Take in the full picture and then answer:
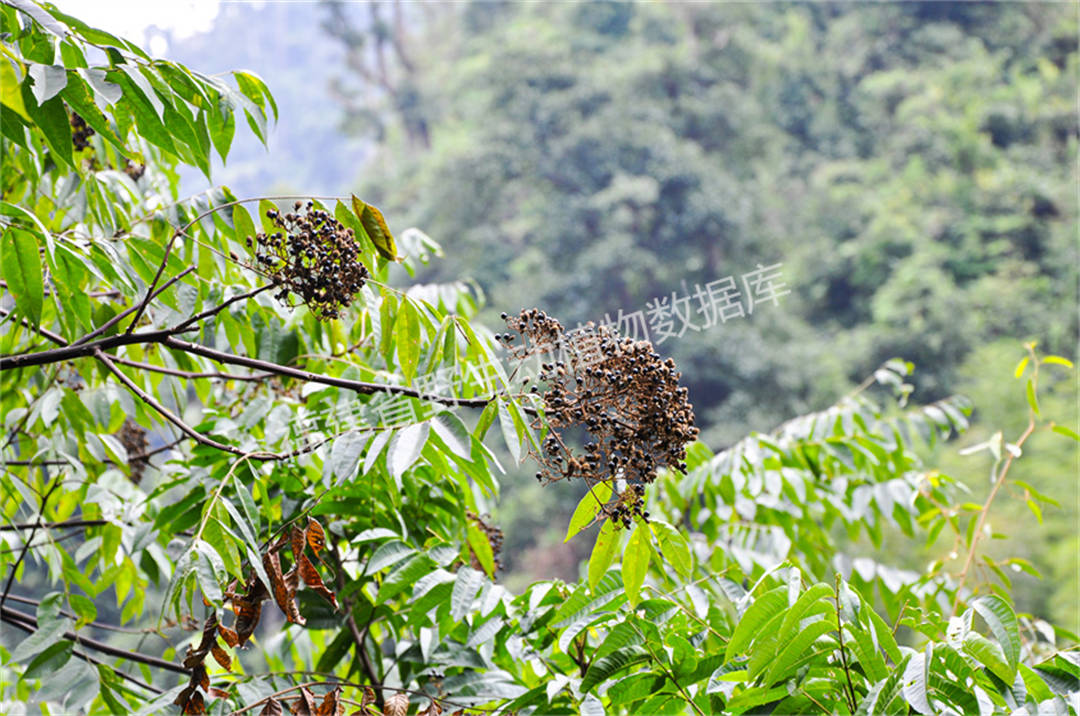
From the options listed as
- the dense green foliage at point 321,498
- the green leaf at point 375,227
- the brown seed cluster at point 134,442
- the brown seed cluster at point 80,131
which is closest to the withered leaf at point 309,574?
the dense green foliage at point 321,498

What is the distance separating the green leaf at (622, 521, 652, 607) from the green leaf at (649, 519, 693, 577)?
0.08ft

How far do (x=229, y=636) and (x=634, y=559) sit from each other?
1.31ft

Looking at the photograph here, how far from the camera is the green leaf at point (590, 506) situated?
78 cm

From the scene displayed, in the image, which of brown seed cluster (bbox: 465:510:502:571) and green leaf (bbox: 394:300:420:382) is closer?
green leaf (bbox: 394:300:420:382)

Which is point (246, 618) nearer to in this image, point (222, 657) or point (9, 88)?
point (222, 657)

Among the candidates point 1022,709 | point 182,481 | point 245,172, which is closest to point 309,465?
point 182,481

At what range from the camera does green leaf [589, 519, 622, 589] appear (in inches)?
32.4

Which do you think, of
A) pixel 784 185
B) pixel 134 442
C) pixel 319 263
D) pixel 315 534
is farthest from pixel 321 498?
pixel 784 185

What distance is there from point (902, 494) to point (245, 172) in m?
21.7

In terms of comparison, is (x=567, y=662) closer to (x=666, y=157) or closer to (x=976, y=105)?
(x=666, y=157)

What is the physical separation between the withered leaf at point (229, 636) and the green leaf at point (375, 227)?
0.40 meters

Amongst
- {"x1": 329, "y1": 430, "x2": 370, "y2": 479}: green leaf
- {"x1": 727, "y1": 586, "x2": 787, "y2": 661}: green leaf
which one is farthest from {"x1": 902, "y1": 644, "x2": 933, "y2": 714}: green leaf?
{"x1": 329, "y1": 430, "x2": 370, "y2": 479}: green leaf

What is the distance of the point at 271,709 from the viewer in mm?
839

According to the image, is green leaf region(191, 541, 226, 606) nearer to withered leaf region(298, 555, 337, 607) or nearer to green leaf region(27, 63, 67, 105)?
withered leaf region(298, 555, 337, 607)
